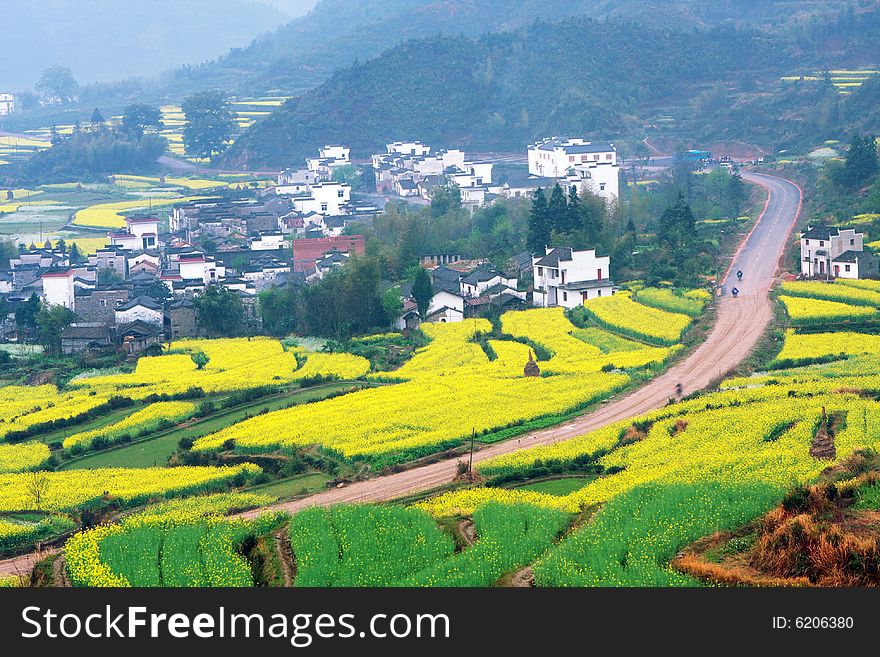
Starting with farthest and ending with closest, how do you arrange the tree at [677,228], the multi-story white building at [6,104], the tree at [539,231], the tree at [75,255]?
1. the multi-story white building at [6,104]
2. the tree at [75,255]
3. the tree at [539,231]
4. the tree at [677,228]

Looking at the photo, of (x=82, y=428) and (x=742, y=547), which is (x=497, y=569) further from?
(x=82, y=428)

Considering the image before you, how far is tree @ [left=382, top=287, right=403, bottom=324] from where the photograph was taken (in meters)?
45.7

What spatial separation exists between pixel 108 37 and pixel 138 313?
482ft

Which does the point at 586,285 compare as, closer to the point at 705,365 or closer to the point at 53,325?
the point at 705,365

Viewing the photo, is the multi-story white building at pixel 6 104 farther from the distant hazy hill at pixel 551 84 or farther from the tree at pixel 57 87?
the distant hazy hill at pixel 551 84

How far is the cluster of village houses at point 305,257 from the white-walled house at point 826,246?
5 centimetres

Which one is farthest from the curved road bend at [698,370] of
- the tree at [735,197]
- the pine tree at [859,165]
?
the pine tree at [859,165]

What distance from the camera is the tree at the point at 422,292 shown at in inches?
1817

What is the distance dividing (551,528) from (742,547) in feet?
10.8

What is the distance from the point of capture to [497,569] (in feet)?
62.1

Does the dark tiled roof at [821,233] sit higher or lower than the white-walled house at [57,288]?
higher

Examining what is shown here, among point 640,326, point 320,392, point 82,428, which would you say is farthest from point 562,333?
point 82,428

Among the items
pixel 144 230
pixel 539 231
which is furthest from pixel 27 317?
pixel 539 231

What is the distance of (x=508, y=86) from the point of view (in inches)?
3809
